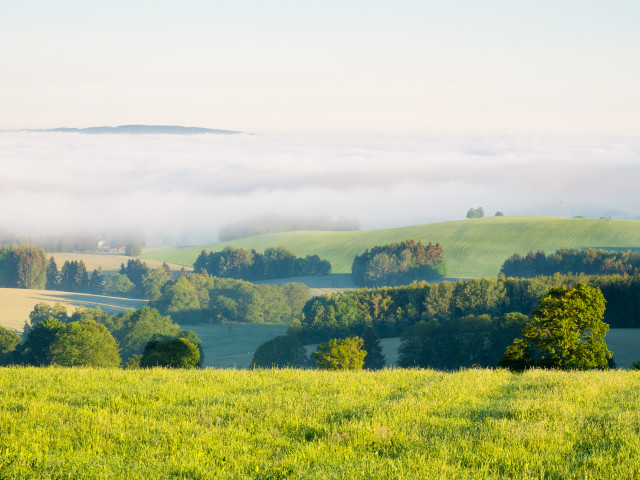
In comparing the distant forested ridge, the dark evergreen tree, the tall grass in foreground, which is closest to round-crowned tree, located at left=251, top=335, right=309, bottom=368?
the dark evergreen tree

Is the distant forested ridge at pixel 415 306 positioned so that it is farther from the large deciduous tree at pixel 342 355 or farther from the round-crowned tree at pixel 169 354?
→ the round-crowned tree at pixel 169 354

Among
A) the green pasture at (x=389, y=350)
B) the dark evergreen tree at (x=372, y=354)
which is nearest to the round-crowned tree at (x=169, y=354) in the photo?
the green pasture at (x=389, y=350)

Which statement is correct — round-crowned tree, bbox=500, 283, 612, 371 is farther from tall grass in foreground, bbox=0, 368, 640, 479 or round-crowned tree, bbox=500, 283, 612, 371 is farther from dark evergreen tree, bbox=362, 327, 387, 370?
dark evergreen tree, bbox=362, 327, 387, 370

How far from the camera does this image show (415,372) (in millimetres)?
22422

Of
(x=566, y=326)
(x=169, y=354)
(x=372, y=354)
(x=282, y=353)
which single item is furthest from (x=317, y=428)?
(x=282, y=353)

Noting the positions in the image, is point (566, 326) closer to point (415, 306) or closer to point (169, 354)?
point (169, 354)

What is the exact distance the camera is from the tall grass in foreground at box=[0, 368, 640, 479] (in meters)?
11.4

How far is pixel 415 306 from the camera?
189250 mm

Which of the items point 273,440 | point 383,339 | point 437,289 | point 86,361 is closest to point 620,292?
point 437,289

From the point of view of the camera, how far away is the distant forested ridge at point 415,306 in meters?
183

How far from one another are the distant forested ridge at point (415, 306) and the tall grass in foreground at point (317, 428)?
533ft

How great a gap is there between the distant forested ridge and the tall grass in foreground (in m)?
162

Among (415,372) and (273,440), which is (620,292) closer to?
(415,372)

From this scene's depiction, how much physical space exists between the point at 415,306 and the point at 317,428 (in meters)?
178
